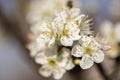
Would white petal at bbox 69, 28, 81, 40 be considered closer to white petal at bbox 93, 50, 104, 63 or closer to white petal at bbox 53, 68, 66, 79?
white petal at bbox 93, 50, 104, 63

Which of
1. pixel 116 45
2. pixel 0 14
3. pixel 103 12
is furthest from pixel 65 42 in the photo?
pixel 103 12

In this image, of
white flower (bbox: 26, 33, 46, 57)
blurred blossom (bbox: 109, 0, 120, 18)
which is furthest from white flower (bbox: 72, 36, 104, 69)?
blurred blossom (bbox: 109, 0, 120, 18)

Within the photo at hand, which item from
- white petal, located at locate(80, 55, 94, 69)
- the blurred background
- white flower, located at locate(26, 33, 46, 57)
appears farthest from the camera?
the blurred background

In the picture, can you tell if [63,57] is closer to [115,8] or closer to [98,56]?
[98,56]

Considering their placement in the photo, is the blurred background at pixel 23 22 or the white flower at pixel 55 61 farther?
the blurred background at pixel 23 22

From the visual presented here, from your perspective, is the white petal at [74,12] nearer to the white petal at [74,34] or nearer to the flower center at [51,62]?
the white petal at [74,34]

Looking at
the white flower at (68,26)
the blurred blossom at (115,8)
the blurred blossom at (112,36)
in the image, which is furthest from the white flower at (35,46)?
the blurred blossom at (115,8)
